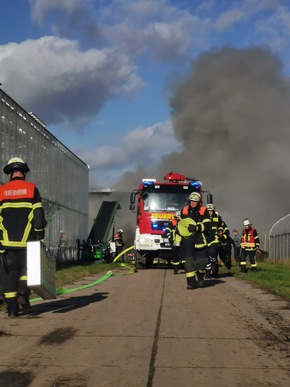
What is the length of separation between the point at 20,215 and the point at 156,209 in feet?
42.6

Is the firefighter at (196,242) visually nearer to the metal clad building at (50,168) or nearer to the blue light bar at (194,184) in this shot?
the metal clad building at (50,168)

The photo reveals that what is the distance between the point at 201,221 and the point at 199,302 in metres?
2.74

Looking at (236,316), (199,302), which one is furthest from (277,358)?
(199,302)

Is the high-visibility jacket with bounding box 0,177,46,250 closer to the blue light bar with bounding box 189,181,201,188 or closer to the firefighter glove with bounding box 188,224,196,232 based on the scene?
the firefighter glove with bounding box 188,224,196,232

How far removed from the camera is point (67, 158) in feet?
83.5

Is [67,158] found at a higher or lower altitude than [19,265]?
higher

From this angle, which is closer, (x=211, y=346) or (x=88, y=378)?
(x=88, y=378)

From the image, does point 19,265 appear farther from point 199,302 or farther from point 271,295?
point 271,295

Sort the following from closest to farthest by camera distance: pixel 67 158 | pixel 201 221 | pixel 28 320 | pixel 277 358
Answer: pixel 277 358
pixel 28 320
pixel 201 221
pixel 67 158

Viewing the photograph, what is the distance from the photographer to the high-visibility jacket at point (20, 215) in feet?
23.6

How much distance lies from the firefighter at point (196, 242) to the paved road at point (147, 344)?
73.3 inches

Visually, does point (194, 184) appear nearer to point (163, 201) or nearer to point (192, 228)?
point (163, 201)

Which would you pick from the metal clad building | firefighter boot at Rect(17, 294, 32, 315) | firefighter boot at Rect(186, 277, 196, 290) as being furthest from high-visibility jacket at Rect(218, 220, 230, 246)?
firefighter boot at Rect(17, 294, 32, 315)

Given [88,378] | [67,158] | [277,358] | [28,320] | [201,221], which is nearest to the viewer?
[88,378]
